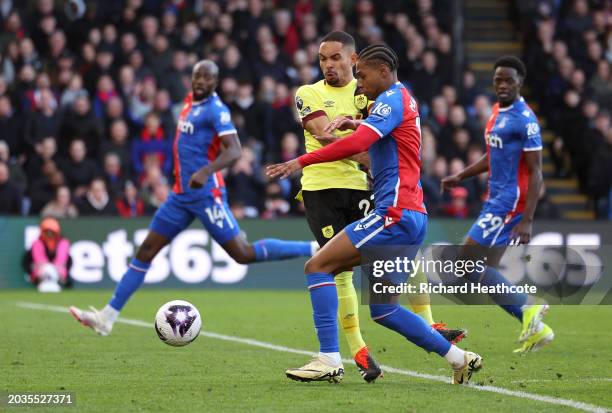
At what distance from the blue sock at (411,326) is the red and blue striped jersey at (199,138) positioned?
434cm

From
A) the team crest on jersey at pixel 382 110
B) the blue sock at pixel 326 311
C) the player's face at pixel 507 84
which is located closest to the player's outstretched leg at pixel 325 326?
the blue sock at pixel 326 311

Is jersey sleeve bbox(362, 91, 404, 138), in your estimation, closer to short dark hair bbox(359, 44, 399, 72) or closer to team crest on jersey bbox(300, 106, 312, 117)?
short dark hair bbox(359, 44, 399, 72)

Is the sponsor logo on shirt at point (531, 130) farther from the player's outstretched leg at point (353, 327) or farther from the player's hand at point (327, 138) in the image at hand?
the player's hand at point (327, 138)

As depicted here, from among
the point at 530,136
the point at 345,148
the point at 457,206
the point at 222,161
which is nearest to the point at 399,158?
the point at 345,148

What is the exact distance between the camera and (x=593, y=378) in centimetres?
843

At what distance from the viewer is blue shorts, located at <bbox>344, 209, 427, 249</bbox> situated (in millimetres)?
7688

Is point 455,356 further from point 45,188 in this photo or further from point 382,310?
point 45,188

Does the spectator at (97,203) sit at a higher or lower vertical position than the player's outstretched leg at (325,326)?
higher

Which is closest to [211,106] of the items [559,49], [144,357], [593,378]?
[144,357]

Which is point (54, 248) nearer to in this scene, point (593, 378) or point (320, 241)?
point (320, 241)

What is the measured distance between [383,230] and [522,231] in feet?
10.1

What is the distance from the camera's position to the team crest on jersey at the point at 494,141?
1088 cm

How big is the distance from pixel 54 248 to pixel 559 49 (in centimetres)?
1105

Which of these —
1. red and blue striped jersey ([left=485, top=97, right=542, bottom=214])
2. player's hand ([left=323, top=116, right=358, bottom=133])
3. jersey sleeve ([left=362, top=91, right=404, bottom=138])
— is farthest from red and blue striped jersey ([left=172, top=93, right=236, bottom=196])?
jersey sleeve ([left=362, top=91, right=404, bottom=138])
